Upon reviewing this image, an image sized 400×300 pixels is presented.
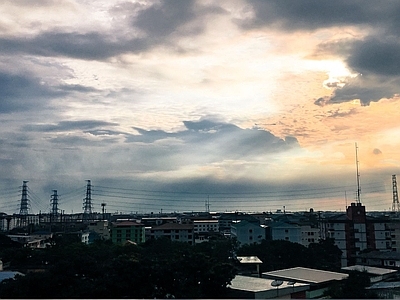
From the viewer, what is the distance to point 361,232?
43.7 feet

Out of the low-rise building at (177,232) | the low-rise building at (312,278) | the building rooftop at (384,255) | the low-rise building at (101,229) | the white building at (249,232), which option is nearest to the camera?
the low-rise building at (312,278)

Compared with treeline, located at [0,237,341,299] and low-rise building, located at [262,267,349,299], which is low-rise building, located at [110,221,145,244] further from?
treeline, located at [0,237,341,299]

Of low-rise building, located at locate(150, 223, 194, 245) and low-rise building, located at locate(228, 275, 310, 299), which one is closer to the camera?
low-rise building, located at locate(228, 275, 310, 299)

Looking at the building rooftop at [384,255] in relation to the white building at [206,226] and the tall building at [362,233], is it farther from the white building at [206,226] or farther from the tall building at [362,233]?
the white building at [206,226]

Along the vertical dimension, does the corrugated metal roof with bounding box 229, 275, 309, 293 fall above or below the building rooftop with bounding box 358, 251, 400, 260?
above

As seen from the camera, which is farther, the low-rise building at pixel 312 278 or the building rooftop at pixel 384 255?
the building rooftop at pixel 384 255

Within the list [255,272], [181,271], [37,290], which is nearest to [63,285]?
[37,290]

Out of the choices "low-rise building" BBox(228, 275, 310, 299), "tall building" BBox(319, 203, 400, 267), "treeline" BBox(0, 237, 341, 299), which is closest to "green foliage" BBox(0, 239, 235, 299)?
"treeline" BBox(0, 237, 341, 299)

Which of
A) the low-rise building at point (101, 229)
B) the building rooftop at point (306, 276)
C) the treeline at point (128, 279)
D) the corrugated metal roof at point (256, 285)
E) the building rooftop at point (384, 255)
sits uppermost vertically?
the low-rise building at point (101, 229)

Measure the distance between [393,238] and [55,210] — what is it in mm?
20996

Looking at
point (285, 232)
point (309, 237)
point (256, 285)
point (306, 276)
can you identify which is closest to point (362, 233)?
point (285, 232)

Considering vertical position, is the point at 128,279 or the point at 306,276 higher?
the point at 128,279

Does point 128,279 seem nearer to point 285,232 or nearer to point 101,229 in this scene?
point 285,232

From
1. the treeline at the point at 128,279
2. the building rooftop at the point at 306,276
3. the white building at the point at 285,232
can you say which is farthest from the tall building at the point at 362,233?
the treeline at the point at 128,279
